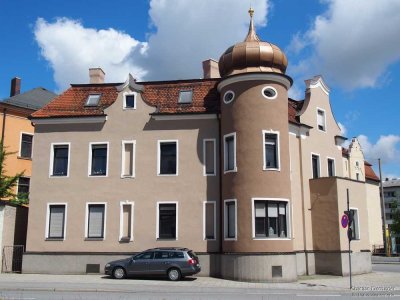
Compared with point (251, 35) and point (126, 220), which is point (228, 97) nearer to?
point (251, 35)

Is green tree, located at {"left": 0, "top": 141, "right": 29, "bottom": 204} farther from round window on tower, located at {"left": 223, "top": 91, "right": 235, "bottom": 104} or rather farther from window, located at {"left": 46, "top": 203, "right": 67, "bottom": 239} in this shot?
round window on tower, located at {"left": 223, "top": 91, "right": 235, "bottom": 104}

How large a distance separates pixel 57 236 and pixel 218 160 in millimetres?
9808

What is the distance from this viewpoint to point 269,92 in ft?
83.5

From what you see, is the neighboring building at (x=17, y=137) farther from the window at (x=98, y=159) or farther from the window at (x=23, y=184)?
the window at (x=98, y=159)

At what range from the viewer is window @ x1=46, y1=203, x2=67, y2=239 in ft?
88.2

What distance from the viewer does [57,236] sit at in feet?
88.1

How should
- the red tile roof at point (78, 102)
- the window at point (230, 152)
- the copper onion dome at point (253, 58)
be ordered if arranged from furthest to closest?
1. the red tile roof at point (78, 102)
2. the copper onion dome at point (253, 58)
3. the window at point (230, 152)

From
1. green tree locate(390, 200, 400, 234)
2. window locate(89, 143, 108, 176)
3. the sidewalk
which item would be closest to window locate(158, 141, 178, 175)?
window locate(89, 143, 108, 176)

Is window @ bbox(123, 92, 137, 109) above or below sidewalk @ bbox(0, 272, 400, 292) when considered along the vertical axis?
above

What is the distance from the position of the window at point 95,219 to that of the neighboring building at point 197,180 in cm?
6

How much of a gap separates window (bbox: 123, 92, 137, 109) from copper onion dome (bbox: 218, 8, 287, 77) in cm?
557

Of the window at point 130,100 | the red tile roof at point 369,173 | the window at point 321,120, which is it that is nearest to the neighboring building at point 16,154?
the window at point 130,100

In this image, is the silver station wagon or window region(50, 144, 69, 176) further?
window region(50, 144, 69, 176)

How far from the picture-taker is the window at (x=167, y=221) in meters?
26.1
